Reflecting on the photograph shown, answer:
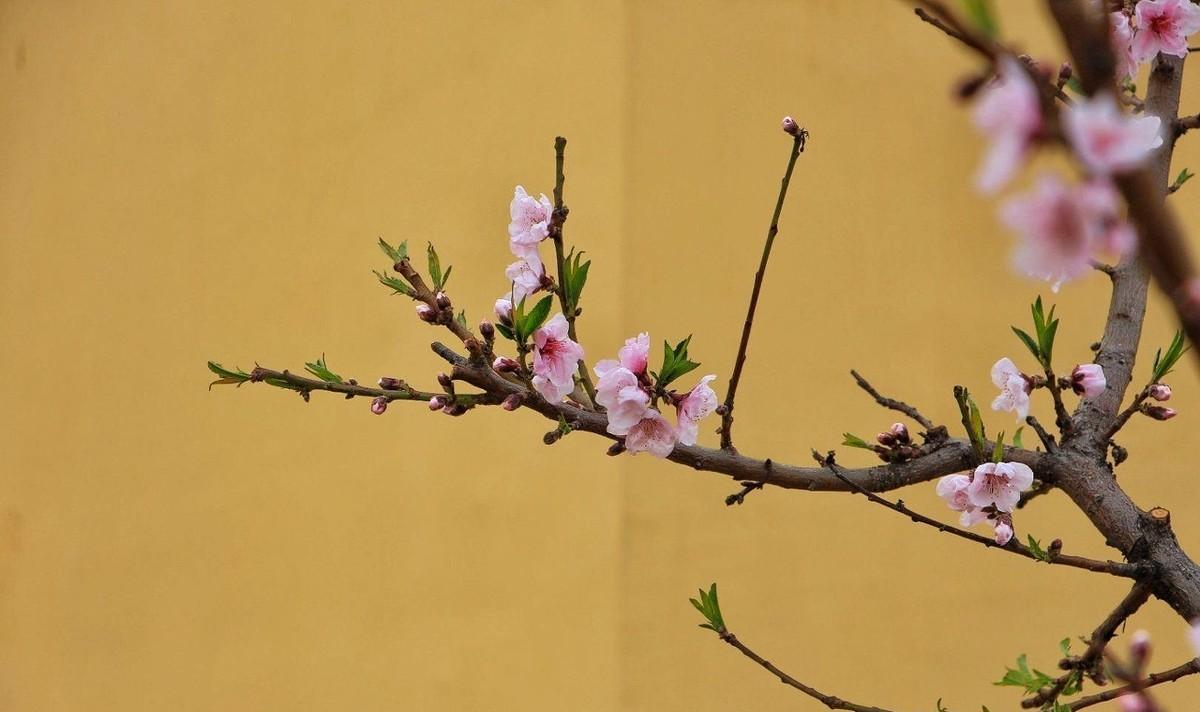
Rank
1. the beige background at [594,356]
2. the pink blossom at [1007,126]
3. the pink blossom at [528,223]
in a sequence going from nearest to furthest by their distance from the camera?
1. the pink blossom at [1007,126]
2. the pink blossom at [528,223]
3. the beige background at [594,356]

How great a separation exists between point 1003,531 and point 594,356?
38.6 inches

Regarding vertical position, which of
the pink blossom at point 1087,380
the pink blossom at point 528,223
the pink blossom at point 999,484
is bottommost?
the pink blossom at point 999,484

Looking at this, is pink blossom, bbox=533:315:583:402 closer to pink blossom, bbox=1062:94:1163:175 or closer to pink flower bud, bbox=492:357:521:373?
pink flower bud, bbox=492:357:521:373

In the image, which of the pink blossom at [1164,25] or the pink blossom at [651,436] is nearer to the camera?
the pink blossom at [651,436]

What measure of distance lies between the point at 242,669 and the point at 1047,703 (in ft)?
5.61

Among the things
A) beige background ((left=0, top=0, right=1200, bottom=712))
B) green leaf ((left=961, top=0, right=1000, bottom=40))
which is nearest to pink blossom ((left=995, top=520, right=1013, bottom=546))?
green leaf ((left=961, top=0, right=1000, bottom=40))

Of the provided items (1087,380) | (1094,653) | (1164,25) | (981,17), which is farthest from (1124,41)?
(981,17)

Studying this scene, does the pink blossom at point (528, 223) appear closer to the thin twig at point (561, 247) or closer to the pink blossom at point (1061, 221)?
the thin twig at point (561, 247)

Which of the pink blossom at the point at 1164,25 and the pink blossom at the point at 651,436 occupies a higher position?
the pink blossom at the point at 1164,25

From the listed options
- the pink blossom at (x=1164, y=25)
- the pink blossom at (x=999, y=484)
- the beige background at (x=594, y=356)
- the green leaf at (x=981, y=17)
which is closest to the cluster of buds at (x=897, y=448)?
the pink blossom at (x=999, y=484)

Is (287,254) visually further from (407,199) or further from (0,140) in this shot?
(0,140)

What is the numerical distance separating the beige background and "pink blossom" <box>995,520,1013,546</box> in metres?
0.89

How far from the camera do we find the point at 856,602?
1.97m

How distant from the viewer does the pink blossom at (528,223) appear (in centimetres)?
97
